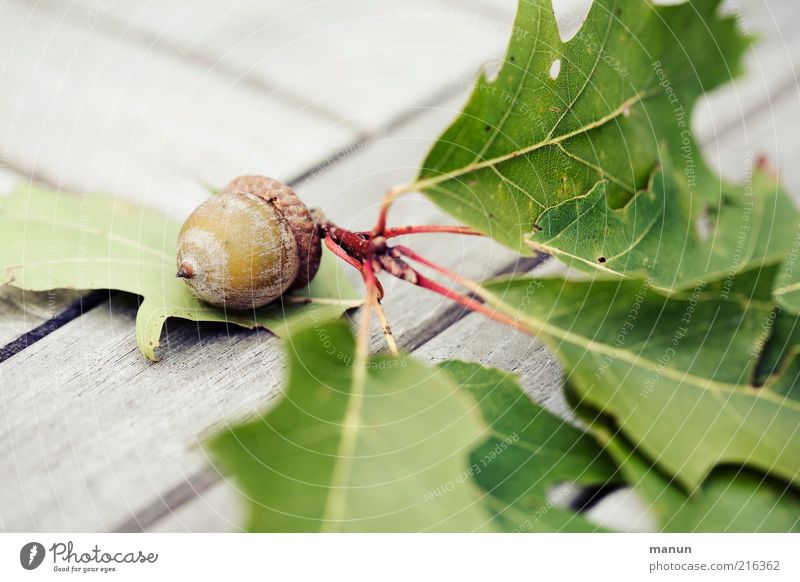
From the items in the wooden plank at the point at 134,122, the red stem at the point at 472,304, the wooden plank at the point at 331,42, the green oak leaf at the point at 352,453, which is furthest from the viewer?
the wooden plank at the point at 331,42

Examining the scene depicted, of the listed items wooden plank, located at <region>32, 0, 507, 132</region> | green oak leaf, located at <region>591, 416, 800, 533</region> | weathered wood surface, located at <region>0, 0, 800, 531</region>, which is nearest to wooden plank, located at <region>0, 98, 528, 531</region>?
weathered wood surface, located at <region>0, 0, 800, 531</region>

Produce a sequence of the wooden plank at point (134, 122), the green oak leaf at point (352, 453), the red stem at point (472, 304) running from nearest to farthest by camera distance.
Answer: the green oak leaf at point (352, 453) → the red stem at point (472, 304) → the wooden plank at point (134, 122)

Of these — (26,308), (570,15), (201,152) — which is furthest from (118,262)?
(570,15)

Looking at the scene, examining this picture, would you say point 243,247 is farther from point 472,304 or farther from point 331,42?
point 331,42

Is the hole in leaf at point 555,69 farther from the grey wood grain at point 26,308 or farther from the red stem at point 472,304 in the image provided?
the grey wood grain at point 26,308

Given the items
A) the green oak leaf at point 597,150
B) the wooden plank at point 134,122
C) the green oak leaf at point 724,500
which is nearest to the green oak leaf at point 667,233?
the green oak leaf at point 597,150

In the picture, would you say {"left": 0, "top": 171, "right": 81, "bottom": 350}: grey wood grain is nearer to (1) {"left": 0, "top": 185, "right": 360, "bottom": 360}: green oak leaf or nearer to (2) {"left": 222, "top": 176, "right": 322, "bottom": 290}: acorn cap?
(1) {"left": 0, "top": 185, "right": 360, "bottom": 360}: green oak leaf

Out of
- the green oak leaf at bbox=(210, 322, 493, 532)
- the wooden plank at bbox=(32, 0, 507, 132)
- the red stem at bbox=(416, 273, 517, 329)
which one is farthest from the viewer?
the wooden plank at bbox=(32, 0, 507, 132)
